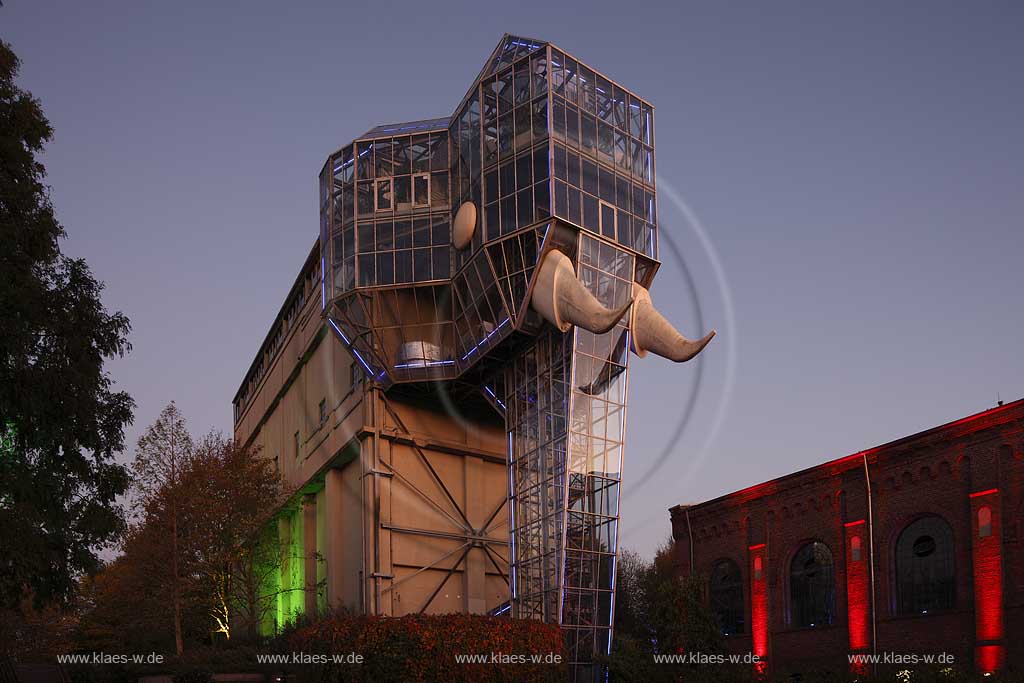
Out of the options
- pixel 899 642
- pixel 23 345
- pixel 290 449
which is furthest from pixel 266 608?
pixel 23 345

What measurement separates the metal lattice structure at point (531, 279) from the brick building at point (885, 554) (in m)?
6.68

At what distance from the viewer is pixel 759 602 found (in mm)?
42281

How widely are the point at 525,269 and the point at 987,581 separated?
59.9 feet

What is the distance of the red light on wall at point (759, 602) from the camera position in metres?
41.7

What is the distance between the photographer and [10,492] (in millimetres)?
21547

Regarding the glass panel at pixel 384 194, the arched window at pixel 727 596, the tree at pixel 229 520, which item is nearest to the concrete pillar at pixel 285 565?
the tree at pixel 229 520

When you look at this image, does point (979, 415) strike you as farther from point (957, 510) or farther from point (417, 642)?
point (417, 642)

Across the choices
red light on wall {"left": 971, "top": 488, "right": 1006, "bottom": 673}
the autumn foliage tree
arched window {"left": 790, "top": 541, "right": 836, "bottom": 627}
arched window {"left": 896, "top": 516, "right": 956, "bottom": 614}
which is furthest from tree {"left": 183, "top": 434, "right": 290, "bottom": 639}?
red light on wall {"left": 971, "top": 488, "right": 1006, "bottom": 673}

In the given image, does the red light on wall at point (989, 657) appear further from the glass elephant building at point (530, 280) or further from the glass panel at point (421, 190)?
the glass panel at point (421, 190)

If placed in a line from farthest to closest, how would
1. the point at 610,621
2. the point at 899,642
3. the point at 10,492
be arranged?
the point at 610,621 → the point at 899,642 → the point at 10,492

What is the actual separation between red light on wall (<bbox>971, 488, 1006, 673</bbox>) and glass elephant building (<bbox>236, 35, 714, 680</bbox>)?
9.69 meters

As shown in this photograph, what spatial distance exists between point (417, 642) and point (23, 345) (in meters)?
13.0

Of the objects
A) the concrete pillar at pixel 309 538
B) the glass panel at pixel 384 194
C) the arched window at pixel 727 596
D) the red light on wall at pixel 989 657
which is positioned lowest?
the red light on wall at pixel 989 657

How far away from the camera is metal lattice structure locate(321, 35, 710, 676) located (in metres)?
39.2
